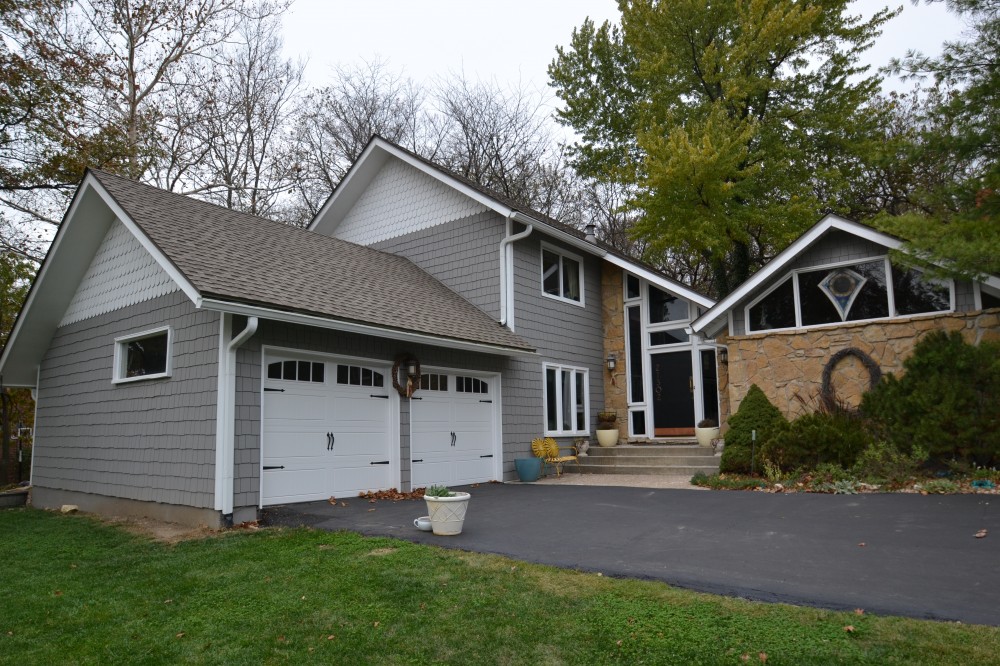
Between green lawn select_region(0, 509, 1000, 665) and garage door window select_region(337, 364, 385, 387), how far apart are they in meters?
3.81

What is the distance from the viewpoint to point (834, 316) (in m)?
11.8

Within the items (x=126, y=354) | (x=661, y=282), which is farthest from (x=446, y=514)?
(x=661, y=282)

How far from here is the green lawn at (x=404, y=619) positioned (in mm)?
3865

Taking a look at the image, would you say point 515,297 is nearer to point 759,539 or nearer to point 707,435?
point 707,435

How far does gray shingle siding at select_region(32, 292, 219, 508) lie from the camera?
8.58 meters

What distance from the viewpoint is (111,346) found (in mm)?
10648

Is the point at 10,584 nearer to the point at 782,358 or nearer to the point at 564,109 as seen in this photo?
the point at 782,358

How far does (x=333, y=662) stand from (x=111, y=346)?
8.50 metres

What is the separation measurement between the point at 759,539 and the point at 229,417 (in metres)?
6.04

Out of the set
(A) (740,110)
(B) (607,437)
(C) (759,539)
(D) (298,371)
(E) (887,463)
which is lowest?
(C) (759,539)

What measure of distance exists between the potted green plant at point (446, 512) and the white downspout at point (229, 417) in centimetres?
271

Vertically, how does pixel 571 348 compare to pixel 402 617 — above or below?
above

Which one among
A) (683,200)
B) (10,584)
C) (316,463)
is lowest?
(10,584)

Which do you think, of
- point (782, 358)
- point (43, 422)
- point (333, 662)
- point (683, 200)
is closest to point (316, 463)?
point (333, 662)
